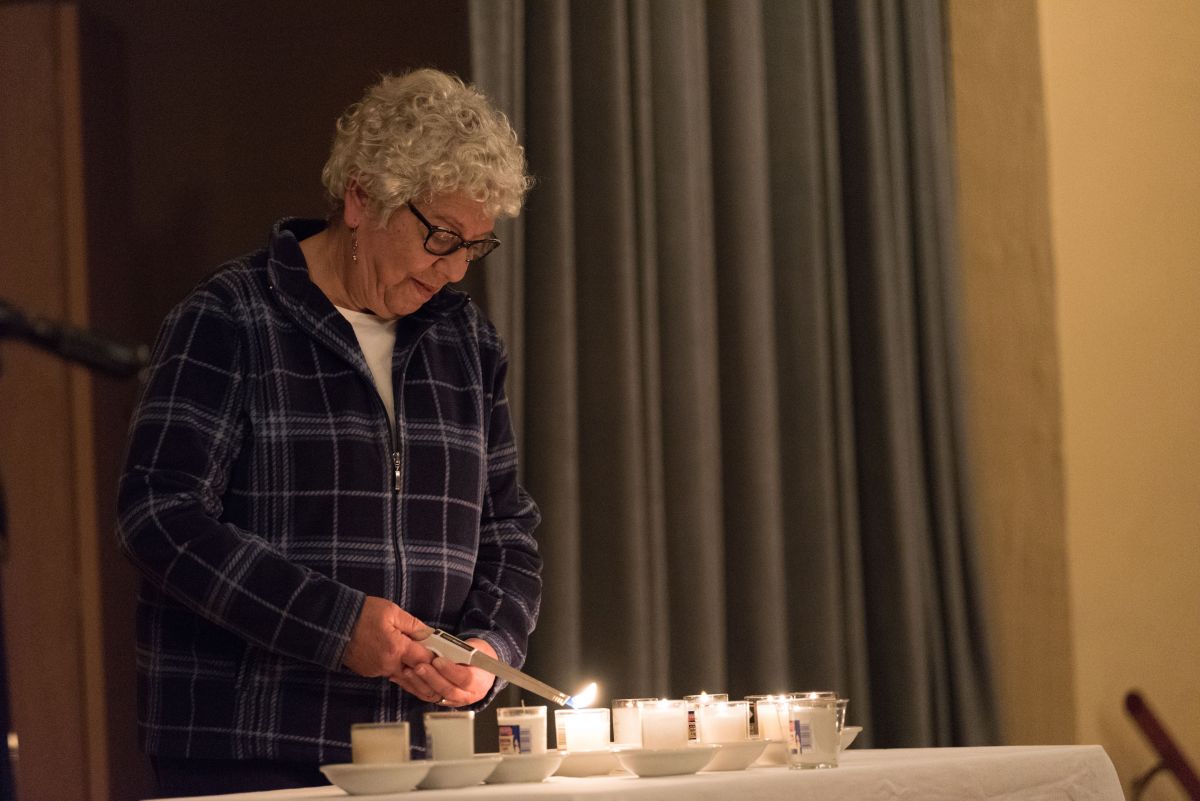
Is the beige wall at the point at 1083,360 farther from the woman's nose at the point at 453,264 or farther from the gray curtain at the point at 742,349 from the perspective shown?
the woman's nose at the point at 453,264

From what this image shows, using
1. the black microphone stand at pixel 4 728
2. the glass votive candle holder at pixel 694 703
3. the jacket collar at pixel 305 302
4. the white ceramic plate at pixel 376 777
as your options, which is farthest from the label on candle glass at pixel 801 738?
the black microphone stand at pixel 4 728

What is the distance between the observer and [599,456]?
2.73 m

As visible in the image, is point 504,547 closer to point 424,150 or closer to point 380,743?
point 424,150

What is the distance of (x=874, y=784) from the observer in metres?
1.57

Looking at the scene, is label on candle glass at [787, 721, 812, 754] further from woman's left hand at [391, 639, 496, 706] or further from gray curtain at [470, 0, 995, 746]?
gray curtain at [470, 0, 995, 746]

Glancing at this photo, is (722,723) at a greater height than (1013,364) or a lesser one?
lesser

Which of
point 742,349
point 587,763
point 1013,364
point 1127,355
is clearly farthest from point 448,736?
point 1127,355

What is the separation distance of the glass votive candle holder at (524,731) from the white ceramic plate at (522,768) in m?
0.06

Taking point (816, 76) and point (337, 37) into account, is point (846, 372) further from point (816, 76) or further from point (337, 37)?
point (337, 37)

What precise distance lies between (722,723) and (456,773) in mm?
379

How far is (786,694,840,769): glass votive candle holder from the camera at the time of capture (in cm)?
163

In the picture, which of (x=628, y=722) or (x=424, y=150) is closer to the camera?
(x=628, y=722)

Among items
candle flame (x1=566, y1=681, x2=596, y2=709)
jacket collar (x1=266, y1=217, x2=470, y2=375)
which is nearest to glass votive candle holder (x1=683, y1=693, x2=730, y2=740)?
candle flame (x1=566, y1=681, x2=596, y2=709)

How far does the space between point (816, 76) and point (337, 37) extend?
123cm
